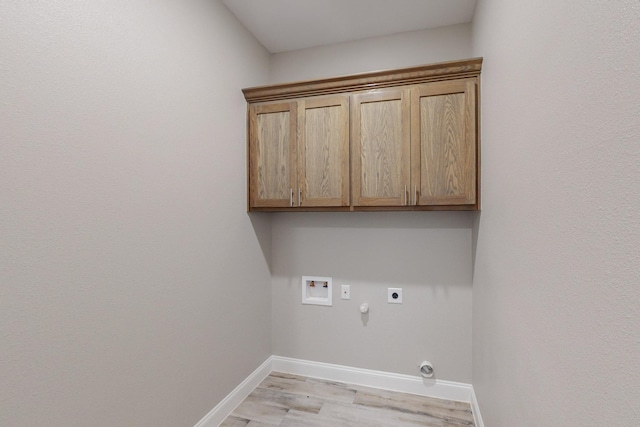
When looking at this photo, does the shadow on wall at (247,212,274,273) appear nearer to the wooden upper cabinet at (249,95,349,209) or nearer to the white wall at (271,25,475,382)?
the white wall at (271,25,475,382)

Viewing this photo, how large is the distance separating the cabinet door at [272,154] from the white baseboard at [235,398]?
134cm

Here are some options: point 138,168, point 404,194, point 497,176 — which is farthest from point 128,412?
point 497,176

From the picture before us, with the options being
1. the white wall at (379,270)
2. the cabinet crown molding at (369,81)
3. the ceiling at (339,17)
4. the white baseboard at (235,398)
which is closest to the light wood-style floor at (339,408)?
the white baseboard at (235,398)

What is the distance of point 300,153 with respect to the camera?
2.20 metres

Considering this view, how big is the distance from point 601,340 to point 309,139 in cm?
190

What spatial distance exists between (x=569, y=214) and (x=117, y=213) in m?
1.59

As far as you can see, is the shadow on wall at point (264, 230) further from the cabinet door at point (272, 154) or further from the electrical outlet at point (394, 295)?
the electrical outlet at point (394, 295)

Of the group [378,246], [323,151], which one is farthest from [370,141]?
[378,246]

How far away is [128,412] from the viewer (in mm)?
1351

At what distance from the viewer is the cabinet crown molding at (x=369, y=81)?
73.9 inches

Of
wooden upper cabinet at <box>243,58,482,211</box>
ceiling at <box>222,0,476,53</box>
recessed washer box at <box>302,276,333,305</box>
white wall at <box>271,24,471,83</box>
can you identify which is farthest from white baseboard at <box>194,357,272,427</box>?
ceiling at <box>222,0,476,53</box>

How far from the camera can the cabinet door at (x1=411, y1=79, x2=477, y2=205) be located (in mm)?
1874

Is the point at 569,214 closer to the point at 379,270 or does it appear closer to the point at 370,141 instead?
the point at 370,141

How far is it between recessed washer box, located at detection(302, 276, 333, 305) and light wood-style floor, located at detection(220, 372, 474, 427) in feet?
2.13
